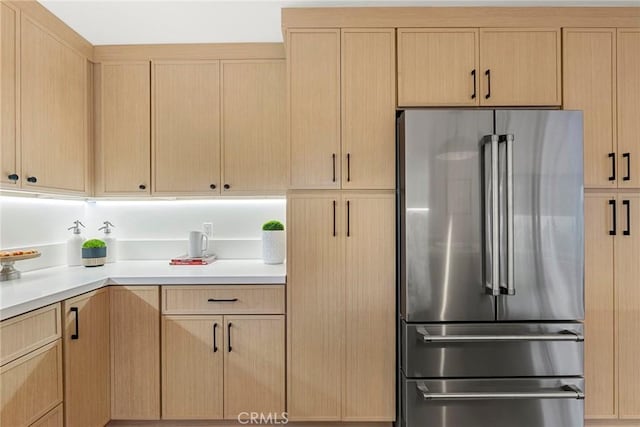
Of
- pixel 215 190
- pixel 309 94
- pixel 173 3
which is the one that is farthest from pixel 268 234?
pixel 173 3

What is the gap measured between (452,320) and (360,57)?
1.51 meters

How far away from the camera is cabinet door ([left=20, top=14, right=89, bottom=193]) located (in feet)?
6.07

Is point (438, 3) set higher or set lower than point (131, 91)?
higher

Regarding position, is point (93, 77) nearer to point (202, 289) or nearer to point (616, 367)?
point (202, 289)

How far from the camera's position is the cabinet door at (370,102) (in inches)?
77.7

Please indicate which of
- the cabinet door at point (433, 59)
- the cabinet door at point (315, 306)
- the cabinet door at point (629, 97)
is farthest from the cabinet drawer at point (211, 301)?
the cabinet door at point (629, 97)

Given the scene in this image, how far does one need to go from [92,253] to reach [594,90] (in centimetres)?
323

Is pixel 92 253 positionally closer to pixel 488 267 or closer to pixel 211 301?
pixel 211 301

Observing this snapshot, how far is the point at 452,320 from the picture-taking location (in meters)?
1.80

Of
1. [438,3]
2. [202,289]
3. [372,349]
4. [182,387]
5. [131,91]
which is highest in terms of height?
[438,3]

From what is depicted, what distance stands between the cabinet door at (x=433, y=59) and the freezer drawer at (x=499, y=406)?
59.8 inches

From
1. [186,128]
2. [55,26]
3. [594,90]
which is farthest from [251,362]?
[594,90]

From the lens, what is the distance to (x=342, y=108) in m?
1.98

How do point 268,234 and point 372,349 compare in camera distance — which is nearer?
point 372,349
